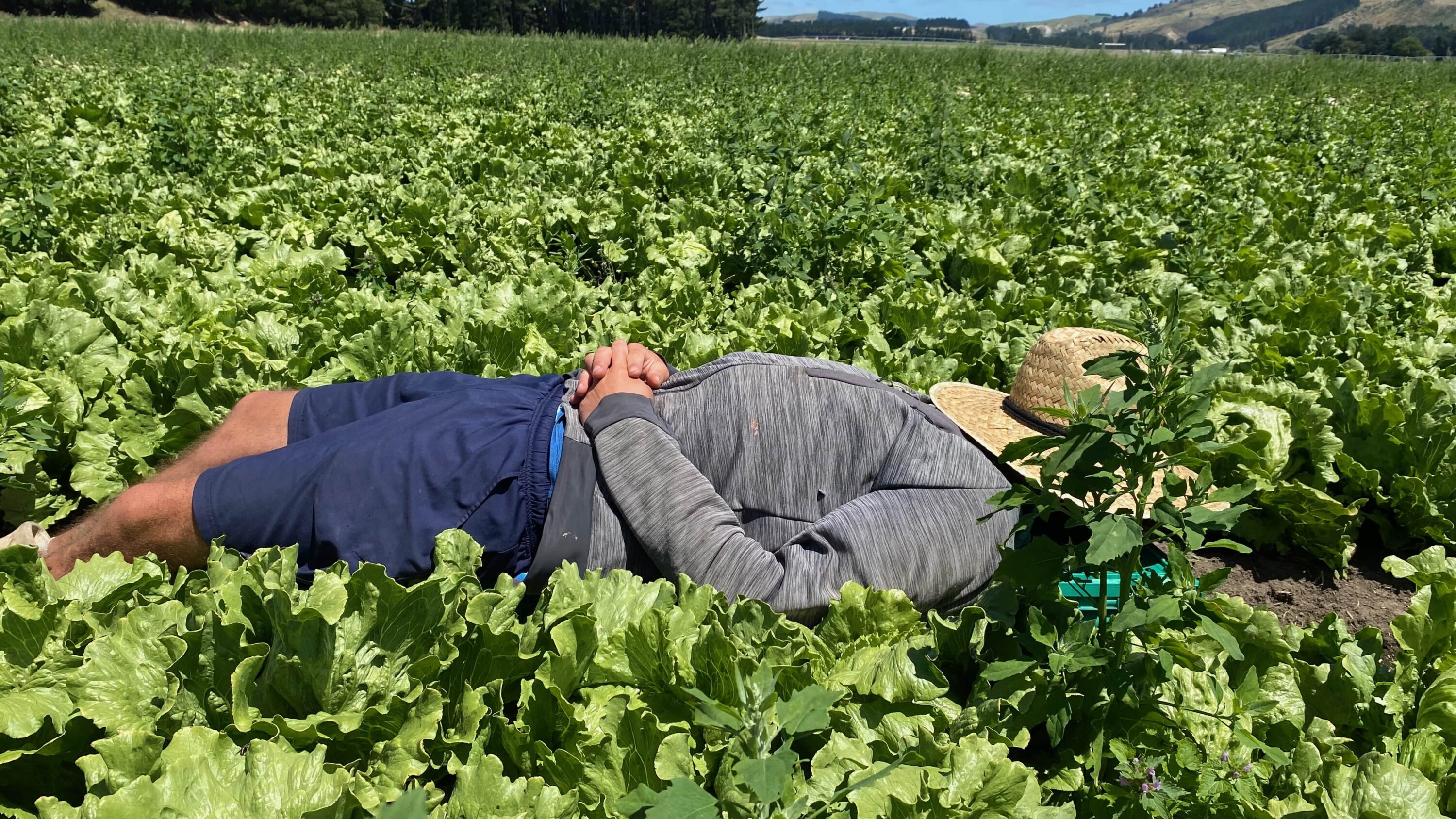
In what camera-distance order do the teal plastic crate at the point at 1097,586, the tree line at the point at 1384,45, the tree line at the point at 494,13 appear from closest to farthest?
the teal plastic crate at the point at 1097,586 → the tree line at the point at 494,13 → the tree line at the point at 1384,45

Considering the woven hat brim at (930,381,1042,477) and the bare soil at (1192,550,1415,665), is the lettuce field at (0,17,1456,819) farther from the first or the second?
the woven hat brim at (930,381,1042,477)

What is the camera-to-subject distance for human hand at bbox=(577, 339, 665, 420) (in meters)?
2.69

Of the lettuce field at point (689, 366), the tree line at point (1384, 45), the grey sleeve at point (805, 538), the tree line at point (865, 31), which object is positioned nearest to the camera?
the lettuce field at point (689, 366)

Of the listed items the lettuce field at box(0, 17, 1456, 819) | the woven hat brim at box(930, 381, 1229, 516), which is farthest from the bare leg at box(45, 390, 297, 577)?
the woven hat brim at box(930, 381, 1229, 516)

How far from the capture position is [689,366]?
371 cm

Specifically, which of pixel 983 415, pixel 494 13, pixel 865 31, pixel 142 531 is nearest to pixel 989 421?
pixel 983 415

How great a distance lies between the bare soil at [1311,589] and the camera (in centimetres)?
321

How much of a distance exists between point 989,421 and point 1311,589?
1333mm

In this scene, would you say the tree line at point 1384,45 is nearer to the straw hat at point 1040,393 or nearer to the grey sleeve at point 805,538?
the straw hat at point 1040,393

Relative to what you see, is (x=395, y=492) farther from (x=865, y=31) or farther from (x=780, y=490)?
(x=865, y=31)

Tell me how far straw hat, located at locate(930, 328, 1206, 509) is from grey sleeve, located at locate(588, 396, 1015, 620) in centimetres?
44

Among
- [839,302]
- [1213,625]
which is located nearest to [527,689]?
[1213,625]

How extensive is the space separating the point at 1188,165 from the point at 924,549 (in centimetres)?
848

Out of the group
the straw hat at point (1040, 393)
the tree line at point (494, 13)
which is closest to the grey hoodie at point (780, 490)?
the straw hat at point (1040, 393)
